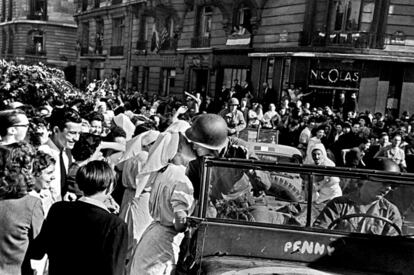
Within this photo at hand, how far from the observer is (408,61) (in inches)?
778

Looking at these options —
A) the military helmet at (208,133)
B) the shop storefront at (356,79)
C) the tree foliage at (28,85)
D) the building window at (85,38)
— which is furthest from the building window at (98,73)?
the military helmet at (208,133)

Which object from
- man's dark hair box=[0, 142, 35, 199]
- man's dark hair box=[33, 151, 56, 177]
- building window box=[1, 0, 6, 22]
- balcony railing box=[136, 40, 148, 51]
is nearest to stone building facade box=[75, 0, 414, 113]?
balcony railing box=[136, 40, 148, 51]

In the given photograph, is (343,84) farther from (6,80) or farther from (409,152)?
(6,80)

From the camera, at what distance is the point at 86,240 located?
3.22 m

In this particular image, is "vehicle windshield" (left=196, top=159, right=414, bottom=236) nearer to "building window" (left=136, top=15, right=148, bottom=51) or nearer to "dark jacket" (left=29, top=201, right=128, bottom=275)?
"dark jacket" (left=29, top=201, right=128, bottom=275)

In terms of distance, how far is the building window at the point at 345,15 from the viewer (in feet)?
66.5

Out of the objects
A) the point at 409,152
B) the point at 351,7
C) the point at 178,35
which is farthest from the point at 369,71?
the point at 178,35

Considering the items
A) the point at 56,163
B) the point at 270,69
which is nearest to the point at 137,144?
the point at 56,163

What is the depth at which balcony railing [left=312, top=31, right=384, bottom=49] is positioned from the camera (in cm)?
1978

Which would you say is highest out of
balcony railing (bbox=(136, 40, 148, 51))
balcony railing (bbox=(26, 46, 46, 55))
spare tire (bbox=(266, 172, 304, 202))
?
balcony railing (bbox=(136, 40, 148, 51))

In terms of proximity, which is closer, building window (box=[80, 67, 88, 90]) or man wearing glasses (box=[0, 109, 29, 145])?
man wearing glasses (box=[0, 109, 29, 145])

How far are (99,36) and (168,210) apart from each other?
4003 centimetres

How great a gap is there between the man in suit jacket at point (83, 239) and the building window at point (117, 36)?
35.7 metres

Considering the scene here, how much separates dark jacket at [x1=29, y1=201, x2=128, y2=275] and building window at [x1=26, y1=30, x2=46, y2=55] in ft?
176
